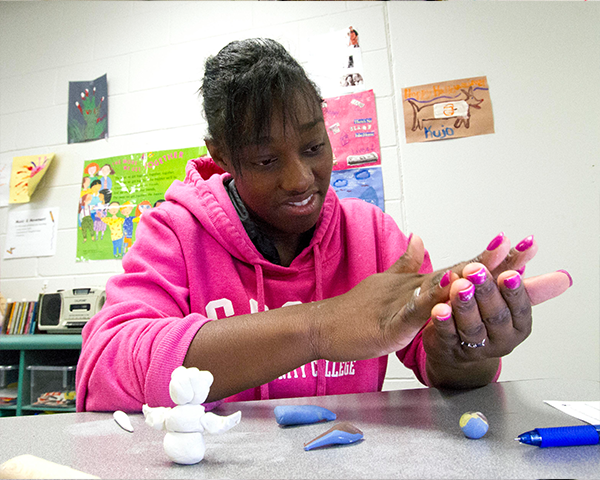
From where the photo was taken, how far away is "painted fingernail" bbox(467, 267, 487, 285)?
0.41 meters

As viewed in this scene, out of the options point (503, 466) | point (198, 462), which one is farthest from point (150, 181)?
point (503, 466)

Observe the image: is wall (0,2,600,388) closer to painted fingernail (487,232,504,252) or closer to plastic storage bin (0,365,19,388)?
plastic storage bin (0,365,19,388)

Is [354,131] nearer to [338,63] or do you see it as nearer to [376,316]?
[338,63]

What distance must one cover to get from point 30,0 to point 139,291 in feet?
7.25

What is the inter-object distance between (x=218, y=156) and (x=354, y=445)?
1.76 feet

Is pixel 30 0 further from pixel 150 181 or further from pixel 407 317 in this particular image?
pixel 407 317

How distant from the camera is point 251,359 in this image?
0.48 metres

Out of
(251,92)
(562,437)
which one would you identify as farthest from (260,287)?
(562,437)

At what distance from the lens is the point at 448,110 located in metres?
1.45

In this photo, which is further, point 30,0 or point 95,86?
point 30,0

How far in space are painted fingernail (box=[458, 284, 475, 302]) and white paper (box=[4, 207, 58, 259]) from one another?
1.90 m

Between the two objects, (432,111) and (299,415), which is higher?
(432,111)

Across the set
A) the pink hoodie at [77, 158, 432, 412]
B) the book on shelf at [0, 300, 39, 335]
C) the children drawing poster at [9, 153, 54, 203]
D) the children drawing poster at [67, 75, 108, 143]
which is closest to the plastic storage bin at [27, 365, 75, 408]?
the book on shelf at [0, 300, 39, 335]

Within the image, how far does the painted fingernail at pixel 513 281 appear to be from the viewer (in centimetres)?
42
